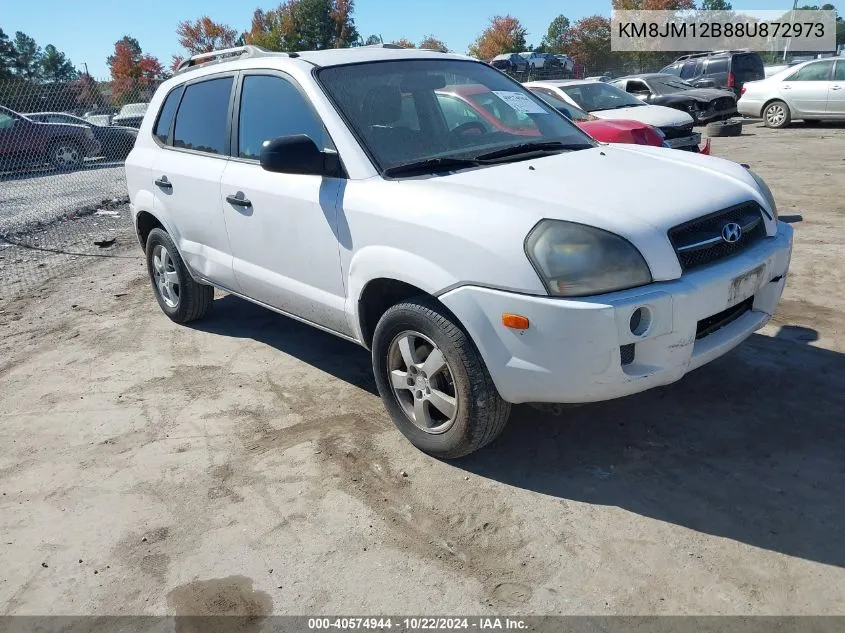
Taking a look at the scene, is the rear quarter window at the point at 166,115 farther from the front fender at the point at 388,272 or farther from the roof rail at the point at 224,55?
the front fender at the point at 388,272

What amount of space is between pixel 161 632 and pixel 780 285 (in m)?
2.98

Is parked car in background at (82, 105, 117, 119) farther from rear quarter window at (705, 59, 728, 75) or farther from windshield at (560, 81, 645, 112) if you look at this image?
rear quarter window at (705, 59, 728, 75)

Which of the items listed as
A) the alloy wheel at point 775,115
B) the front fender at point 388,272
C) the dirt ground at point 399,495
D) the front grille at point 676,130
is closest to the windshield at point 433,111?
the front fender at point 388,272

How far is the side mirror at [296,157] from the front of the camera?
327 centimetres

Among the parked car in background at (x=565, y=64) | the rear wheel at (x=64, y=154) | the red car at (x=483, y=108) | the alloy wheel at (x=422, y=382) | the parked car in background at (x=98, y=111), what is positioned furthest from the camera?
the parked car in background at (x=565, y=64)

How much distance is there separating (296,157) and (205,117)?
1612 mm

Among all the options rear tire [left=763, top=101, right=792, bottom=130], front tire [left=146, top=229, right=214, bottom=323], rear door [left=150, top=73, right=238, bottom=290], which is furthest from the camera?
rear tire [left=763, top=101, right=792, bottom=130]

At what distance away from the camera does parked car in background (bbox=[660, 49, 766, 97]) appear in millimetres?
20266

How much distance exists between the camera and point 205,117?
457cm

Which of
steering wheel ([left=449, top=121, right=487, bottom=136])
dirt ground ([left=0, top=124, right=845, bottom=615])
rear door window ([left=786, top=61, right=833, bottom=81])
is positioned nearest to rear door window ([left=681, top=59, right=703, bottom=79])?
rear door window ([left=786, top=61, right=833, bottom=81])

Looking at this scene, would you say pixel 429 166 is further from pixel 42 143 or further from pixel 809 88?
pixel 809 88

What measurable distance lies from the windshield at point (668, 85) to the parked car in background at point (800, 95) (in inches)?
56.8

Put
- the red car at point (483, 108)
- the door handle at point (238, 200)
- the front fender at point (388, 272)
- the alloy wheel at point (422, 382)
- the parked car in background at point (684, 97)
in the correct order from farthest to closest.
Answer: the parked car in background at point (684, 97) → the door handle at point (238, 200) → the red car at point (483, 108) → the alloy wheel at point (422, 382) → the front fender at point (388, 272)

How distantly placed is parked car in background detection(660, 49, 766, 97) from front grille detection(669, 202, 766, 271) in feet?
61.1
